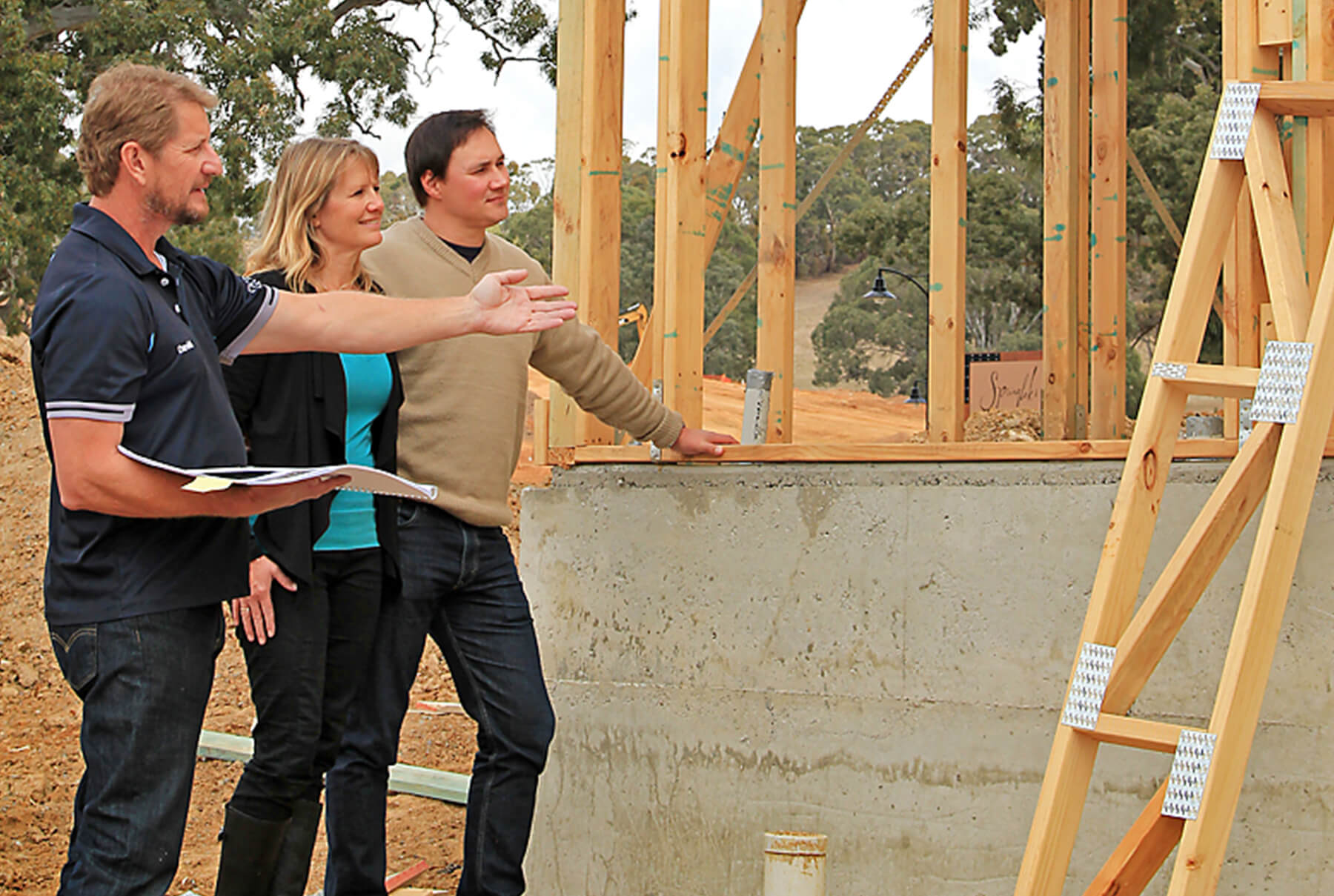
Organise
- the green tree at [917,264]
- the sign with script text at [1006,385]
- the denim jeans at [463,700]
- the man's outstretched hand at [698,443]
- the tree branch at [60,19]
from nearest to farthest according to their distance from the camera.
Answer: the denim jeans at [463,700]
the man's outstretched hand at [698,443]
the sign with script text at [1006,385]
the tree branch at [60,19]
the green tree at [917,264]

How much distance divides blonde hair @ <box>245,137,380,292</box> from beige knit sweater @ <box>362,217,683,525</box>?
185mm

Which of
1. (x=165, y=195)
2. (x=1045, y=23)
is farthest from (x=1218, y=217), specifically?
(x=1045, y=23)

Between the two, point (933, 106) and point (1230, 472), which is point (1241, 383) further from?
point (933, 106)

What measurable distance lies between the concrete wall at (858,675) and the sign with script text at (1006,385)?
36.9 ft

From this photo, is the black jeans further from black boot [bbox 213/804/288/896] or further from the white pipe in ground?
the white pipe in ground

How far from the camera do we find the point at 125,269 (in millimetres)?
2338

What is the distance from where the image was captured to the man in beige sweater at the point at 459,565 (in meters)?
3.25

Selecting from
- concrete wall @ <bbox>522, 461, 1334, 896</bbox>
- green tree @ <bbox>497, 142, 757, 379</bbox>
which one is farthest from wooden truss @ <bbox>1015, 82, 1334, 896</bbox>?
green tree @ <bbox>497, 142, 757, 379</bbox>

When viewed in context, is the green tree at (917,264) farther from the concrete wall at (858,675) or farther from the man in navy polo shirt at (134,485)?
the man in navy polo shirt at (134,485)

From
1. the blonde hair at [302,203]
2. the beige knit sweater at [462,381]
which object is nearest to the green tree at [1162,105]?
the beige knit sweater at [462,381]

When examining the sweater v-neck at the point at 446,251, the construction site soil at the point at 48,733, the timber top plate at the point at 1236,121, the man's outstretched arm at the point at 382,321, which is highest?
the timber top plate at the point at 1236,121

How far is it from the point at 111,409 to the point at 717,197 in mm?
2442

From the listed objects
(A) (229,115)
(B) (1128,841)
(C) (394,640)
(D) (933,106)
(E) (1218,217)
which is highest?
(A) (229,115)

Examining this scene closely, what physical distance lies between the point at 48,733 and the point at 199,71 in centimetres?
1081
